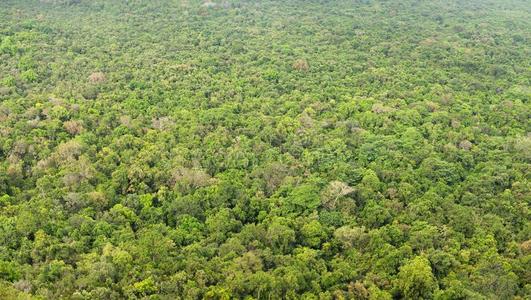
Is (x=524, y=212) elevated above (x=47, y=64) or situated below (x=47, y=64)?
below

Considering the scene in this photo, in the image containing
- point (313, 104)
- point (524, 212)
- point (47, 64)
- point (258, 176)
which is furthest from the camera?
point (47, 64)

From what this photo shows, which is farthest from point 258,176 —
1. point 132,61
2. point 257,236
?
point 132,61

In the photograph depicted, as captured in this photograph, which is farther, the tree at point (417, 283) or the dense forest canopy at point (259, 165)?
the dense forest canopy at point (259, 165)

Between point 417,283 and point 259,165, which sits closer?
point 417,283

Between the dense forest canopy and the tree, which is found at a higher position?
the dense forest canopy

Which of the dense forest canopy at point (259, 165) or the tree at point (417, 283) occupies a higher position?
the dense forest canopy at point (259, 165)

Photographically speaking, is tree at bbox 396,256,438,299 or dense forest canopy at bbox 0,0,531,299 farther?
dense forest canopy at bbox 0,0,531,299

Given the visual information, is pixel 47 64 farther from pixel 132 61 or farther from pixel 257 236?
pixel 257 236

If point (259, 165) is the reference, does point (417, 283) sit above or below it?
below
